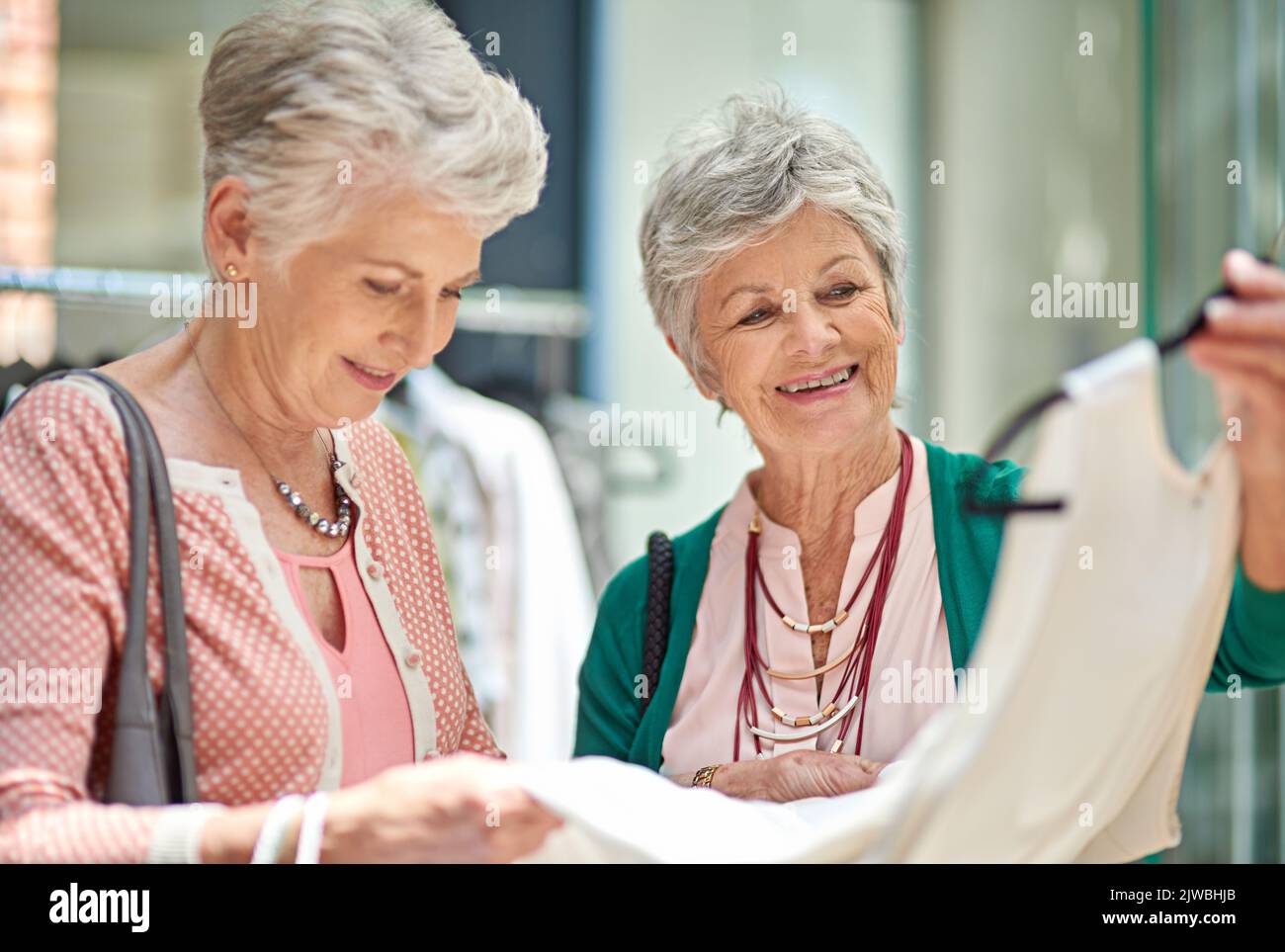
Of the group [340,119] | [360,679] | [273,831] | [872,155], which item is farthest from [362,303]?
[872,155]

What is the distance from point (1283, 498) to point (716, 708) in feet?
2.26

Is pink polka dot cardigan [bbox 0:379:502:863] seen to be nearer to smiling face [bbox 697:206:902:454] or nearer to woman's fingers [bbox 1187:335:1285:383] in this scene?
smiling face [bbox 697:206:902:454]

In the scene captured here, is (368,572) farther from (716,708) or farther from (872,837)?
(872,837)

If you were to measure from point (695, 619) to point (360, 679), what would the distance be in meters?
0.47

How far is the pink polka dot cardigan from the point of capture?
0.90 m

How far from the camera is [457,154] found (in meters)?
1.12

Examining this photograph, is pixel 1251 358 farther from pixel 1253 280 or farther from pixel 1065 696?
pixel 1065 696

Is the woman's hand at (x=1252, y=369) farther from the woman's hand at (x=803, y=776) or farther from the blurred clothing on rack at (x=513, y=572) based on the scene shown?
the blurred clothing on rack at (x=513, y=572)

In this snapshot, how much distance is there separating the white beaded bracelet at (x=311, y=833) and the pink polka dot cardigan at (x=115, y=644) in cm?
8

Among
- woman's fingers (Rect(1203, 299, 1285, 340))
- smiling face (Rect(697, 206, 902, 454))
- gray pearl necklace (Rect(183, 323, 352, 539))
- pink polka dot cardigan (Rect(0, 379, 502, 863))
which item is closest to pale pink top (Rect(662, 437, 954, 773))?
smiling face (Rect(697, 206, 902, 454))

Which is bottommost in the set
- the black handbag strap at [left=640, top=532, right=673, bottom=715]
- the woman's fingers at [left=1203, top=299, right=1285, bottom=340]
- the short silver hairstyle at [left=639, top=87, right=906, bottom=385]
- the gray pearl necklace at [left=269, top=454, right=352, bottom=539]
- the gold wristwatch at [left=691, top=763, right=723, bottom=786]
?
the gold wristwatch at [left=691, top=763, right=723, bottom=786]

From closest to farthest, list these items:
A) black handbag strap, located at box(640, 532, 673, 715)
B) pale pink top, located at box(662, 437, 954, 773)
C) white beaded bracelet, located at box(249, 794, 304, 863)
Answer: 1. white beaded bracelet, located at box(249, 794, 304, 863)
2. pale pink top, located at box(662, 437, 954, 773)
3. black handbag strap, located at box(640, 532, 673, 715)

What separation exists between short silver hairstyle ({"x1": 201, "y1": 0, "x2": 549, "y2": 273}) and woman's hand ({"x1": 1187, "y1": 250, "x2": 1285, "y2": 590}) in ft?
2.05

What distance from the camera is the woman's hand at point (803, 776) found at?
123cm
